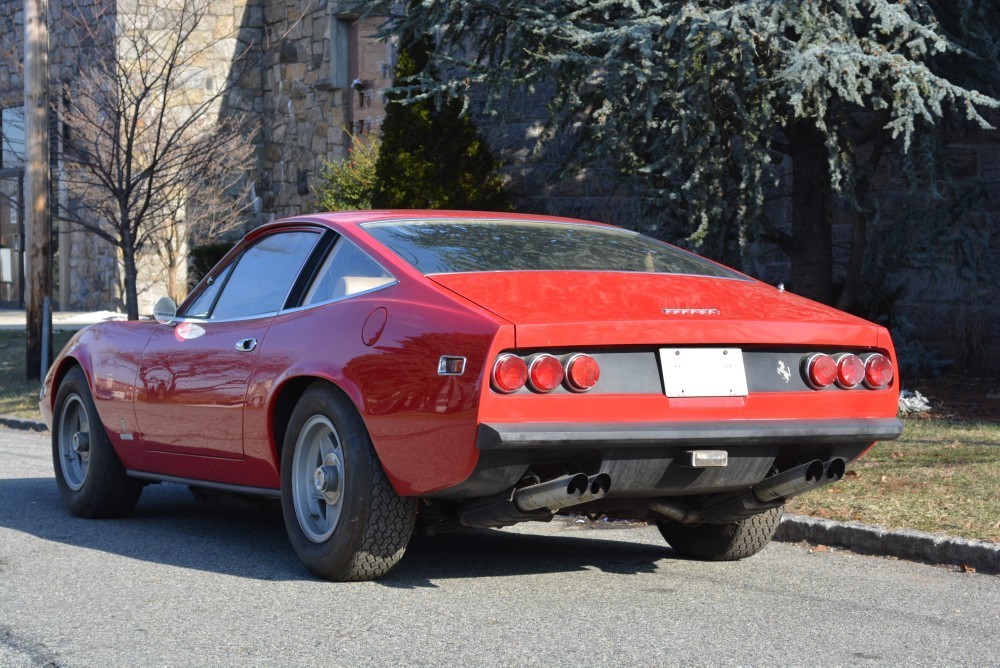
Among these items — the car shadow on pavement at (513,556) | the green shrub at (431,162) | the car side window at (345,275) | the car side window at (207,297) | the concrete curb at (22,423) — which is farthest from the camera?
the green shrub at (431,162)

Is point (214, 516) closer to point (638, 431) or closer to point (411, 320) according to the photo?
point (411, 320)

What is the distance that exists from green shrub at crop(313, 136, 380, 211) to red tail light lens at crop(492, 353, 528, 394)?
462 inches

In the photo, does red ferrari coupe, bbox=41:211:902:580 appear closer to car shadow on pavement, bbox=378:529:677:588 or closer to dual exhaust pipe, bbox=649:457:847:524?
dual exhaust pipe, bbox=649:457:847:524

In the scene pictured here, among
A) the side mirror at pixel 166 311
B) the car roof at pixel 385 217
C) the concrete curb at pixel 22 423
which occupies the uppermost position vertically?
the car roof at pixel 385 217

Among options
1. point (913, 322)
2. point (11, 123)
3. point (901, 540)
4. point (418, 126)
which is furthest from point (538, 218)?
point (11, 123)

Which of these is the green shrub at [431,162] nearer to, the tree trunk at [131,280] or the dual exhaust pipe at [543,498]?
the tree trunk at [131,280]

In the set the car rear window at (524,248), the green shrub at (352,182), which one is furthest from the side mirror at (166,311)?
the green shrub at (352,182)

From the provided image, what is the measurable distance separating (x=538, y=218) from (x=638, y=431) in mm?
1879

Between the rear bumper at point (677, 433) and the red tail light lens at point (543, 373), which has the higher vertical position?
the red tail light lens at point (543, 373)

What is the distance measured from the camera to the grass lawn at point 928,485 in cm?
655

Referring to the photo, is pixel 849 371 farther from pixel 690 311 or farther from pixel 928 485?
pixel 928 485

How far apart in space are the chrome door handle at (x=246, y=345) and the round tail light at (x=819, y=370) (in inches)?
89.6

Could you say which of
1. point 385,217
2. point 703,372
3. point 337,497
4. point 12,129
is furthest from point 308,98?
point 703,372

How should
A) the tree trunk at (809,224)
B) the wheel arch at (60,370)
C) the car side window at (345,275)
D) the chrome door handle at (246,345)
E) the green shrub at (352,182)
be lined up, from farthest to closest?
the green shrub at (352,182), the tree trunk at (809,224), the wheel arch at (60,370), the chrome door handle at (246,345), the car side window at (345,275)
